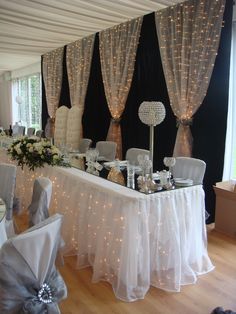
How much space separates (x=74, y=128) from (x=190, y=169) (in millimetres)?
3582

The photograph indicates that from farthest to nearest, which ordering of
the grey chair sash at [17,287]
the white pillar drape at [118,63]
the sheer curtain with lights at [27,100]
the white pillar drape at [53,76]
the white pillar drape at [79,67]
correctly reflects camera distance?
the sheer curtain with lights at [27,100], the white pillar drape at [53,76], the white pillar drape at [79,67], the white pillar drape at [118,63], the grey chair sash at [17,287]

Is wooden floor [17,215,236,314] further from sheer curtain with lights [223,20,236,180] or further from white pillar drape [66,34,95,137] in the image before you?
white pillar drape [66,34,95,137]

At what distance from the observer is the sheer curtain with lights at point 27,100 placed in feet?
33.0

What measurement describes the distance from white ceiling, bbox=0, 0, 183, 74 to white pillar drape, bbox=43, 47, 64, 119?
0.63 metres

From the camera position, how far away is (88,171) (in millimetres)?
3178

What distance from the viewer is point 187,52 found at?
393cm

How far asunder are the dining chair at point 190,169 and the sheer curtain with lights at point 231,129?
3.10 feet

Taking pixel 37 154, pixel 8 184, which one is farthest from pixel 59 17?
pixel 8 184

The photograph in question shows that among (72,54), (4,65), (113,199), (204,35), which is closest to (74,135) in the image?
(72,54)

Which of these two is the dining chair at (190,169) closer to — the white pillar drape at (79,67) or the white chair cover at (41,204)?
the white chair cover at (41,204)

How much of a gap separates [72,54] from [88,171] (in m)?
4.33

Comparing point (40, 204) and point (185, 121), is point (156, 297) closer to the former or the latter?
point (40, 204)

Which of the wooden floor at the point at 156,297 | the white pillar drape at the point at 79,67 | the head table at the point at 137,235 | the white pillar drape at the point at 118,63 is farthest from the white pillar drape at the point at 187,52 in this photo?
the white pillar drape at the point at 79,67

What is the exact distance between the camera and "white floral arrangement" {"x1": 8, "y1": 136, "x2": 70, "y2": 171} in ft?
11.4
